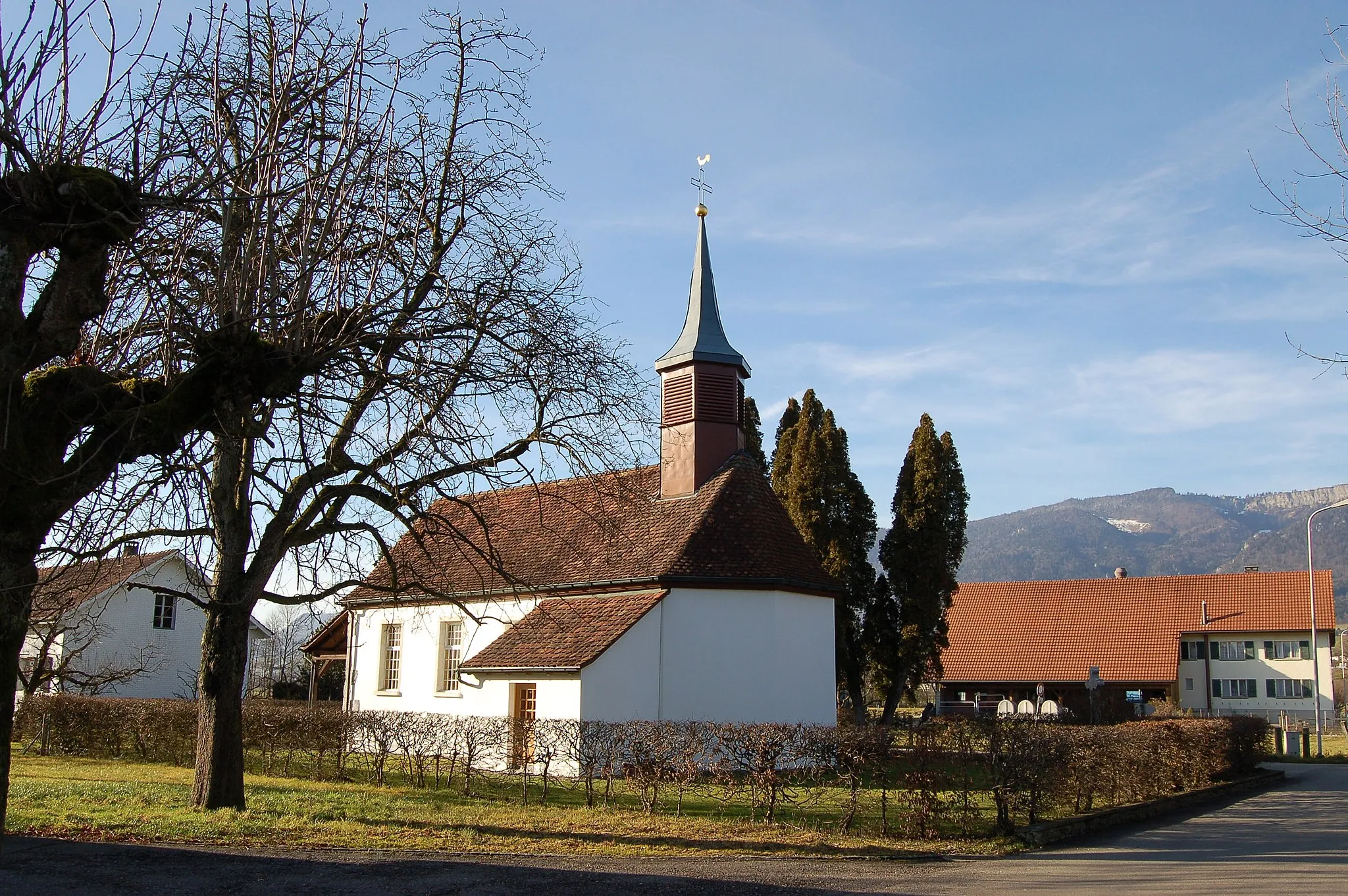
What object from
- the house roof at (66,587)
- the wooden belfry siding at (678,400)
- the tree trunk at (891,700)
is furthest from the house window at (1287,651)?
the house roof at (66,587)

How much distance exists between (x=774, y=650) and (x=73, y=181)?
16260mm

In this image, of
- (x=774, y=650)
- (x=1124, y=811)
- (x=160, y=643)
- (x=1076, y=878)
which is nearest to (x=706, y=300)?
(x=774, y=650)

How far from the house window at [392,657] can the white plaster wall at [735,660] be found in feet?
29.5

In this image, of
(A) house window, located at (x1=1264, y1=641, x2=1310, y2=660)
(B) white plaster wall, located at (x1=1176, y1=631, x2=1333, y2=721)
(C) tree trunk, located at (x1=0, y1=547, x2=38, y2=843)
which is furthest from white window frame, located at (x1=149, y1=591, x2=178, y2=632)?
(A) house window, located at (x1=1264, y1=641, x2=1310, y2=660)

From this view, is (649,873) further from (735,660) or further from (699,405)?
(699,405)

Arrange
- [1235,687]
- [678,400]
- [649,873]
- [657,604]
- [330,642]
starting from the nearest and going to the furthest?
[649,873] < [657,604] < [678,400] < [330,642] < [1235,687]

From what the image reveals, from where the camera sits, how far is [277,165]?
29.8ft

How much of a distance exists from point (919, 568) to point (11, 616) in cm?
2445

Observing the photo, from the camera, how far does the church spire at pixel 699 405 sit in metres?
24.4

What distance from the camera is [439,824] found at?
13.5 metres

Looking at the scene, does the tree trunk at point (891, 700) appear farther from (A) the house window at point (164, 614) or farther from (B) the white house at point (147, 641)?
(A) the house window at point (164, 614)

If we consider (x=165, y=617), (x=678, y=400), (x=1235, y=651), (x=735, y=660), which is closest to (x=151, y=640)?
(x=165, y=617)

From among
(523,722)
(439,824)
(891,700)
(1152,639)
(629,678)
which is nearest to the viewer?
(439,824)

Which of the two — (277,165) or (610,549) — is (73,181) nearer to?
(277,165)
